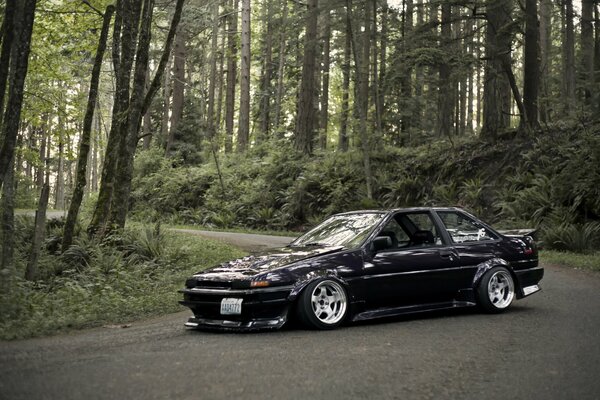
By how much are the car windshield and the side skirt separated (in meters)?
0.90

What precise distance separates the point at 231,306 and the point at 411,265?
2.55 m

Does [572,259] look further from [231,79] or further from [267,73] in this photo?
[267,73]

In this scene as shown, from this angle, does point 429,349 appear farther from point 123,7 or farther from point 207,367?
point 123,7

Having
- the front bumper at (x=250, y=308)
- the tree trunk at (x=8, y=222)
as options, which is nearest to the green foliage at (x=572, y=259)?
the front bumper at (x=250, y=308)

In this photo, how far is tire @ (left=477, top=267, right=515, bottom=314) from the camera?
361 inches

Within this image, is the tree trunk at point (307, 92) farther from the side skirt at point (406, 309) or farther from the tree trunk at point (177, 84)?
the side skirt at point (406, 309)

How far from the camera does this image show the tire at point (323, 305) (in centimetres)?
767

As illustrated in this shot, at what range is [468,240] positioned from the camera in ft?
31.3

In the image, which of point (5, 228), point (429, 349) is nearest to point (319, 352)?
point (429, 349)

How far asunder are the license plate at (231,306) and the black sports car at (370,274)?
12 millimetres

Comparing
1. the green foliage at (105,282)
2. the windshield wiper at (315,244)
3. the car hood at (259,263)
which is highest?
the windshield wiper at (315,244)

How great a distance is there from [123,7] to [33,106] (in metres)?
8.20

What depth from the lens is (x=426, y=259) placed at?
349 inches

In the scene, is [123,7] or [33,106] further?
[33,106]
